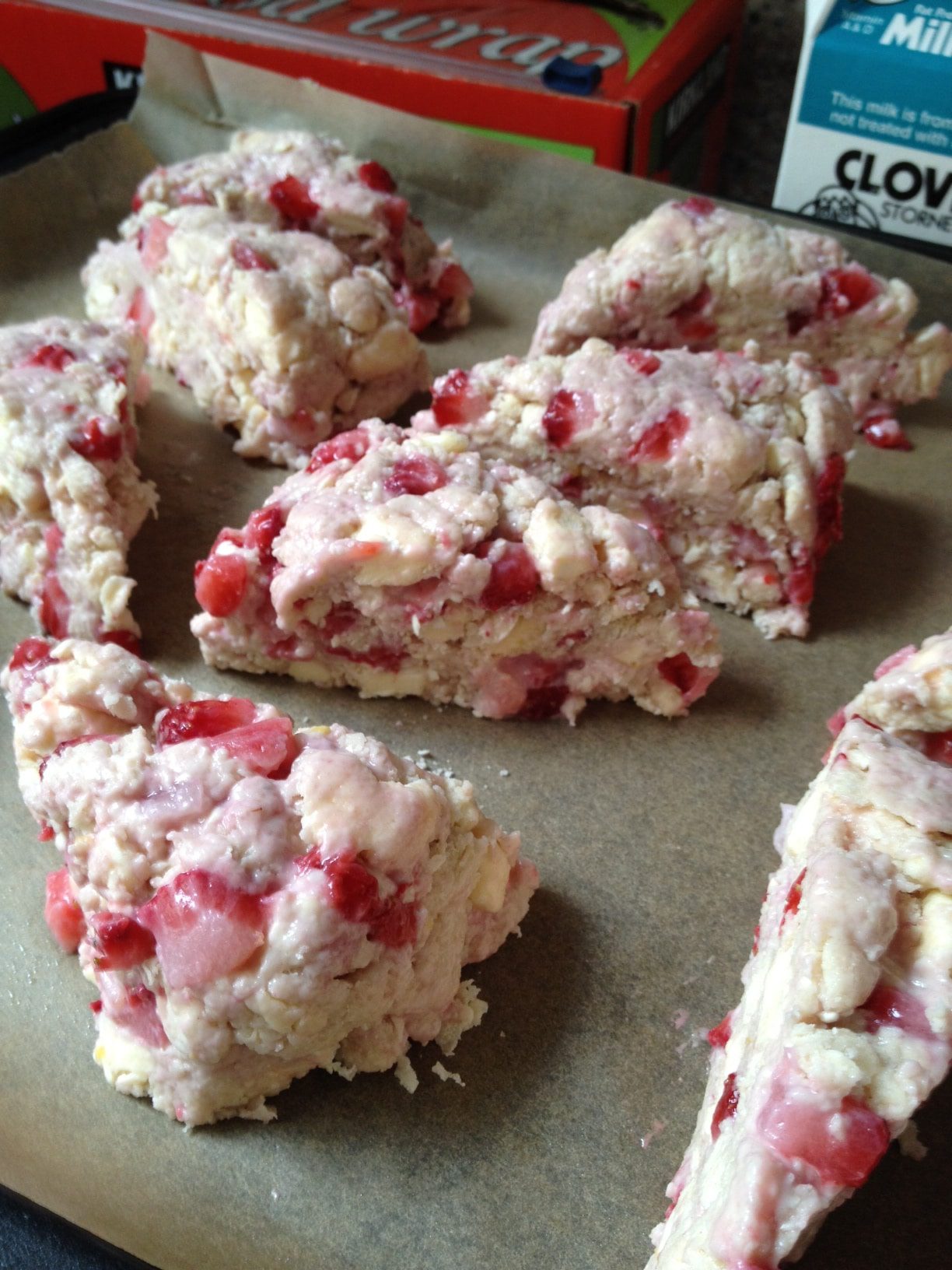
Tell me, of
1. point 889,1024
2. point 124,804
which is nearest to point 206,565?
point 124,804

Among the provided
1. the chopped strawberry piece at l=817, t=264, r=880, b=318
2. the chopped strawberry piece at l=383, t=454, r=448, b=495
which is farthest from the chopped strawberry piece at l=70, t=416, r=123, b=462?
the chopped strawberry piece at l=817, t=264, r=880, b=318

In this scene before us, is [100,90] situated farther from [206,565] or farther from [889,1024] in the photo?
[889,1024]

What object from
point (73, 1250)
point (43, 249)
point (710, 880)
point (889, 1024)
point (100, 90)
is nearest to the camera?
point (889, 1024)

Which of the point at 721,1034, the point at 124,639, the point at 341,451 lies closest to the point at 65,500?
the point at 124,639

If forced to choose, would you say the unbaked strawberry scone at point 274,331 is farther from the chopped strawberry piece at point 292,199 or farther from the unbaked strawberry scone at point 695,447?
the unbaked strawberry scone at point 695,447

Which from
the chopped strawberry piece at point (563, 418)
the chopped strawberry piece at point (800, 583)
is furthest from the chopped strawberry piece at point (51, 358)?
the chopped strawberry piece at point (800, 583)

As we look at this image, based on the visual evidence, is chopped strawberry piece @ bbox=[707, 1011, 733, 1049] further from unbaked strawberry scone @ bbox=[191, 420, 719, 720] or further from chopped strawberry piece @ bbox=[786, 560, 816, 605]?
chopped strawberry piece @ bbox=[786, 560, 816, 605]
